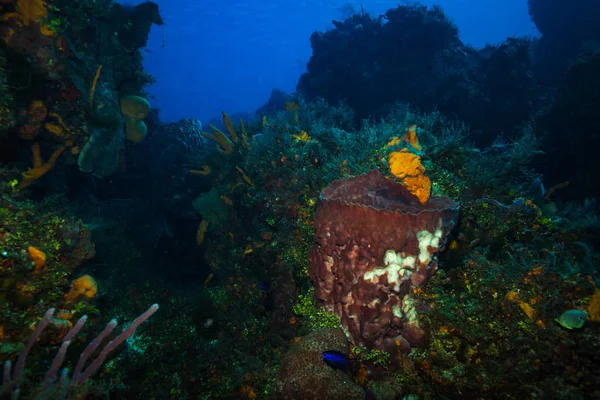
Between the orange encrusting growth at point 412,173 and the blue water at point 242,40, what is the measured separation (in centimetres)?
3223

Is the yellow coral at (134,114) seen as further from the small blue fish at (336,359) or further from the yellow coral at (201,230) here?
the small blue fish at (336,359)

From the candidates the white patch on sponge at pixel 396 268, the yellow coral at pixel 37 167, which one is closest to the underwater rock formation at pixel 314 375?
the white patch on sponge at pixel 396 268

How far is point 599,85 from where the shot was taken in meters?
7.77

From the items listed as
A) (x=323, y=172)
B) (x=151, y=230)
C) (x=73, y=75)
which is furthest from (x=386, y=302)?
(x=151, y=230)

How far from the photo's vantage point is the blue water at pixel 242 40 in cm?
6228

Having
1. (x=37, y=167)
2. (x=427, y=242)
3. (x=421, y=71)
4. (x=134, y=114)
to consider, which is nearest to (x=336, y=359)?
(x=427, y=242)

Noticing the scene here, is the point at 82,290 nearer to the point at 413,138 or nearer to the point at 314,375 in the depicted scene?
the point at 314,375

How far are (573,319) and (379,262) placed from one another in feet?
5.43

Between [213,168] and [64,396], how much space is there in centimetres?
659

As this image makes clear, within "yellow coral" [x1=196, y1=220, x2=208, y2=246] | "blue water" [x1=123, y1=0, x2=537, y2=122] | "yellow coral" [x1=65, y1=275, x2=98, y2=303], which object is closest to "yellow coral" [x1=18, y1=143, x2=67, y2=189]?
"yellow coral" [x1=65, y1=275, x2=98, y2=303]

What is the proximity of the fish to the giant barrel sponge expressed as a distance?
1155mm

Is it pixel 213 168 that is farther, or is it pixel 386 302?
pixel 213 168

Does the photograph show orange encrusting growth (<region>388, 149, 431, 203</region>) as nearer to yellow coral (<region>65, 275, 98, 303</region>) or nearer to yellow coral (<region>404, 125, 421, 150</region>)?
yellow coral (<region>404, 125, 421, 150</region>)

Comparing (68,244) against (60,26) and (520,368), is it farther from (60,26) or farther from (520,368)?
(520,368)
